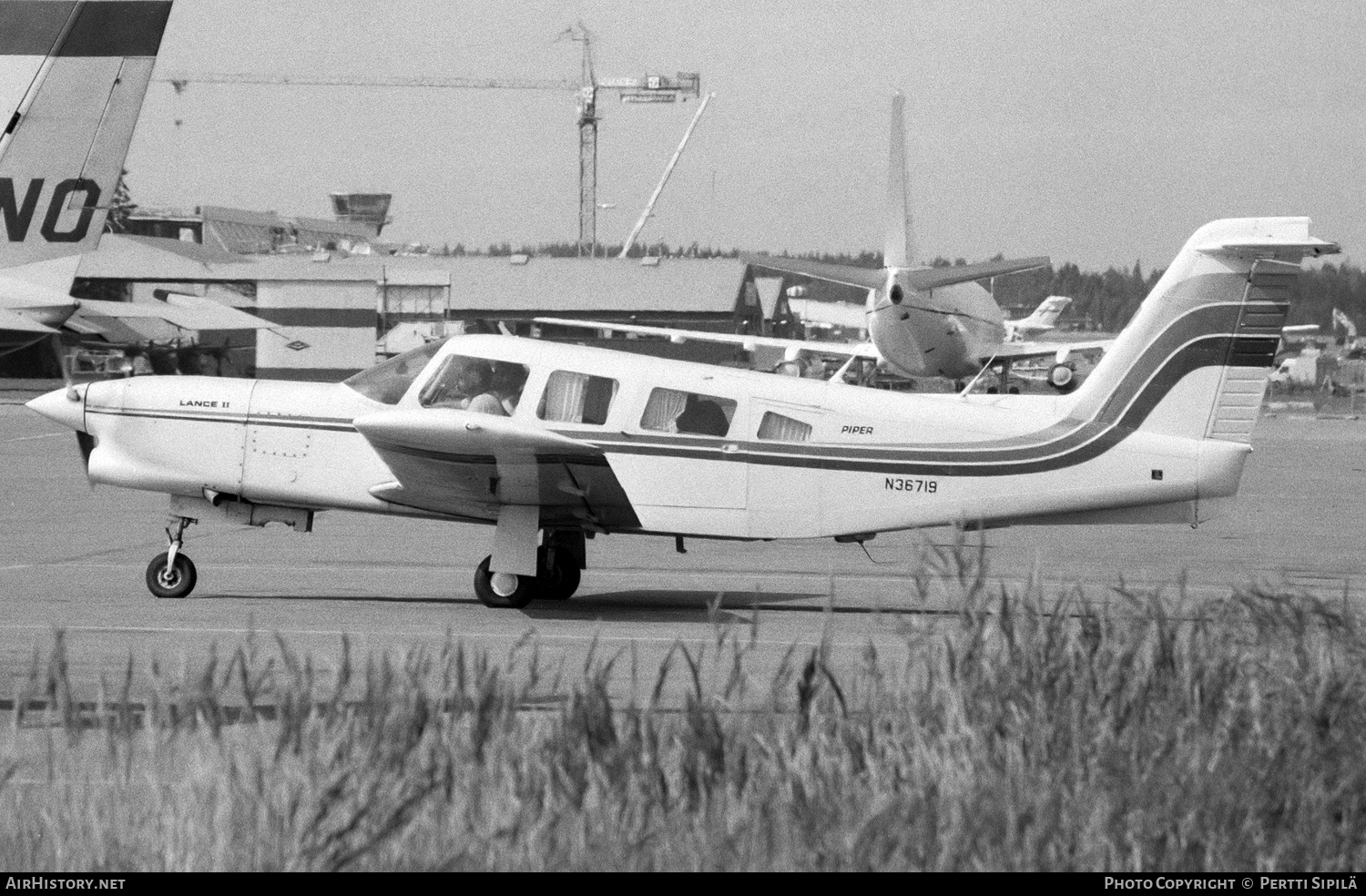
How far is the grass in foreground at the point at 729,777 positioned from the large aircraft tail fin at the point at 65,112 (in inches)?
206

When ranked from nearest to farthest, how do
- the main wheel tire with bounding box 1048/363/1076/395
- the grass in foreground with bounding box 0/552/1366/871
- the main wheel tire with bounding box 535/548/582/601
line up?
the grass in foreground with bounding box 0/552/1366/871, the main wheel tire with bounding box 535/548/582/601, the main wheel tire with bounding box 1048/363/1076/395

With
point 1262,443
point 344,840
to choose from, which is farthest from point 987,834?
point 1262,443

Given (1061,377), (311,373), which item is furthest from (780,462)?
(311,373)

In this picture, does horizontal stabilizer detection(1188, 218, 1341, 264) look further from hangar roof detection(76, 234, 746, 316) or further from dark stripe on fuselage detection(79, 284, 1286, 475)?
hangar roof detection(76, 234, 746, 316)

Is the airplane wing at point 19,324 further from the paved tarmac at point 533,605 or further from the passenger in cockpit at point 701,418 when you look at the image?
the passenger in cockpit at point 701,418

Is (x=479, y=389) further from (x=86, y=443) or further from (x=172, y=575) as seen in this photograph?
(x=86, y=443)

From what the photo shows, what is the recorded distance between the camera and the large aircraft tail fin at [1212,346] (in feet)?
39.2

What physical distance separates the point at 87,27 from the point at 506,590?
4.84 metres


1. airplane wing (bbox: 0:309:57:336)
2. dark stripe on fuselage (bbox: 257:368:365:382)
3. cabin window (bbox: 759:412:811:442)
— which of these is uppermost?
dark stripe on fuselage (bbox: 257:368:365:382)

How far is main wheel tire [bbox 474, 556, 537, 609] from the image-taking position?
1211 centimetres

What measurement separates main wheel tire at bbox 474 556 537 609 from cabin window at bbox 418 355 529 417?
1243mm

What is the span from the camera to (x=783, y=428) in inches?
465

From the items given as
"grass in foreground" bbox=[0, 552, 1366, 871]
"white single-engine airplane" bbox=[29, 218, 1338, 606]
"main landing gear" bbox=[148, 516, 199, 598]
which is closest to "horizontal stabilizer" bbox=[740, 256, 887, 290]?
"white single-engine airplane" bbox=[29, 218, 1338, 606]

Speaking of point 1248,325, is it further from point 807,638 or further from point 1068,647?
point 1068,647
